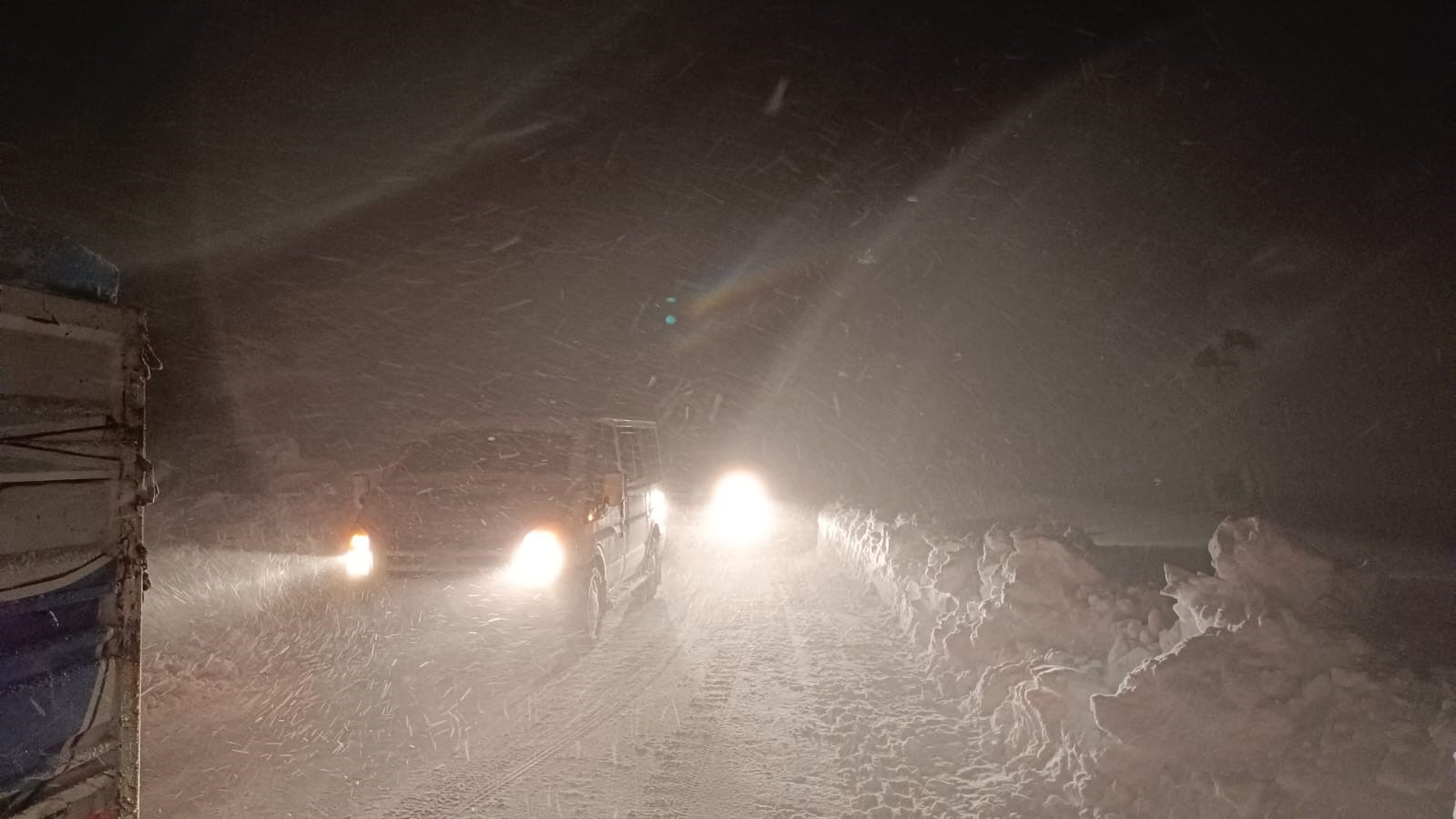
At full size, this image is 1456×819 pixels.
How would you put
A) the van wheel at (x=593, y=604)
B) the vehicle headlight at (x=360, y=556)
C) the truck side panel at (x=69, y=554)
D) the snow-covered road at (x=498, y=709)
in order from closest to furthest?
the truck side panel at (x=69, y=554)
the snow-covered road at (x=498, y=709)
the vehicle headlight at (x=360, y=556)
the van wheel at (x=593, y=604)

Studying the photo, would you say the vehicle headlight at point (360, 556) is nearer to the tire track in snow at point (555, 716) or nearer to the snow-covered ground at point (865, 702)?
the snow-covered ground at point (865, 702)

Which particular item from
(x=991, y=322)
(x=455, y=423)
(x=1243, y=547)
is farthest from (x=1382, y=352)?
(x=455, y=423)

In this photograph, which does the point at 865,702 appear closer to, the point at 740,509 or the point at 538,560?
the point at 538,560

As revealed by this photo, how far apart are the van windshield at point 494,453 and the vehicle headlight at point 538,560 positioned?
3.26 feet

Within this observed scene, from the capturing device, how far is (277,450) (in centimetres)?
1750

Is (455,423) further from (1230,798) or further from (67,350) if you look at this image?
(1230,798)

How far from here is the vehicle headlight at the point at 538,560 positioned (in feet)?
24.8

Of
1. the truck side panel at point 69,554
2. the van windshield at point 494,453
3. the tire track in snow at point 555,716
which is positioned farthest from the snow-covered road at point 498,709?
the truck side panel at point 69,554

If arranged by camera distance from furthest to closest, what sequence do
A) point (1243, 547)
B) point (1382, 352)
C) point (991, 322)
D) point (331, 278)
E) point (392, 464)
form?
point (331, 278)
point (991, 322)
point (1382, 352)
point (392, 464)
point (1243, 547)

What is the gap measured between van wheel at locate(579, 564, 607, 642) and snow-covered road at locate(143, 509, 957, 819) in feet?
0.73

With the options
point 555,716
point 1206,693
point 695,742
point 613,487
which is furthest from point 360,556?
point 1206,693

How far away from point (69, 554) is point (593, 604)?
5.58m

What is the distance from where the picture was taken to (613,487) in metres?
8.71

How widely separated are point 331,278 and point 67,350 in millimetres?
14887
